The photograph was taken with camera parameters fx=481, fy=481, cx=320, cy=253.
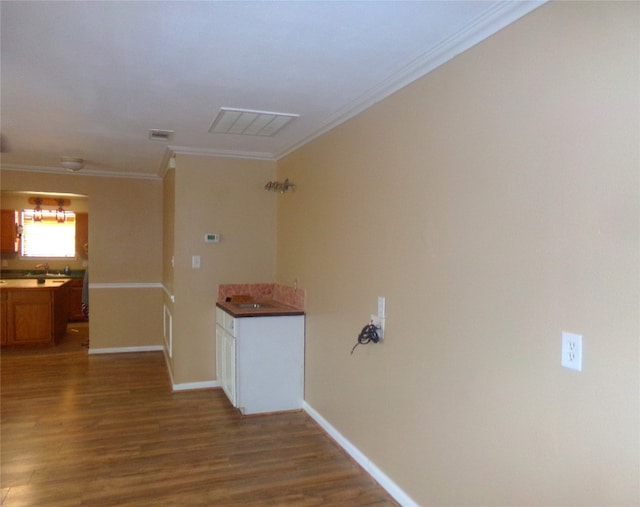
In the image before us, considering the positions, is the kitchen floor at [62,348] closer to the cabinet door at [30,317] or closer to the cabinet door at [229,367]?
the cabinet door at [30,317]

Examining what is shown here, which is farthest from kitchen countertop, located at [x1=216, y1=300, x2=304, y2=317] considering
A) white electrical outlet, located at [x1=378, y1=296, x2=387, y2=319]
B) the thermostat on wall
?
white electrical outlet, located at [x1=378, y1=296, x2=387, y2=319]

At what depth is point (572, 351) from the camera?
158 centimetres

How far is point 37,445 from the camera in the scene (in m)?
3.33

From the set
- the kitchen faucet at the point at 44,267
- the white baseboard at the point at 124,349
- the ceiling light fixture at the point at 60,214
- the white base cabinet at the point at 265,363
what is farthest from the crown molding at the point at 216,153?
the kitchen faucet at the point at 44,267

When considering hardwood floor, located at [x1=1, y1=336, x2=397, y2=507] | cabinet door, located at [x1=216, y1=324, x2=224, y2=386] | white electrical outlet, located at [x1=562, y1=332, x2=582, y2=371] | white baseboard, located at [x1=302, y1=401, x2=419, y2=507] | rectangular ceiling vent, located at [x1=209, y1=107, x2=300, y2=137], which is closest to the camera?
white electrical outlet, located at [x1=562, y1=332, x2=582, y2=371]

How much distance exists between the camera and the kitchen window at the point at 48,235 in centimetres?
846

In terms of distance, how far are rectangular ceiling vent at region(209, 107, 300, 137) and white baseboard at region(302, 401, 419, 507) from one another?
88.5 inches

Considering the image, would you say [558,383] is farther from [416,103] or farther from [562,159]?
[416,103]

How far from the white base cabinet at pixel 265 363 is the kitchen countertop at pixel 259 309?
0.12ft

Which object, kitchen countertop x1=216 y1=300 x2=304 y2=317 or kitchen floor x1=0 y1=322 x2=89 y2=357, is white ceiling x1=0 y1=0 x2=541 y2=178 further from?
kitchen floor x1=0 y1=322 x2=89 y2=357

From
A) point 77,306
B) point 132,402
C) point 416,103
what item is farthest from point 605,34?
point 77,306

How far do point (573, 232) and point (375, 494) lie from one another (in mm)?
1905

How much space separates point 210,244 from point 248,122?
153cm

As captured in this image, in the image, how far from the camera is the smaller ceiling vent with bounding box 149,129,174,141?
3869 mm
